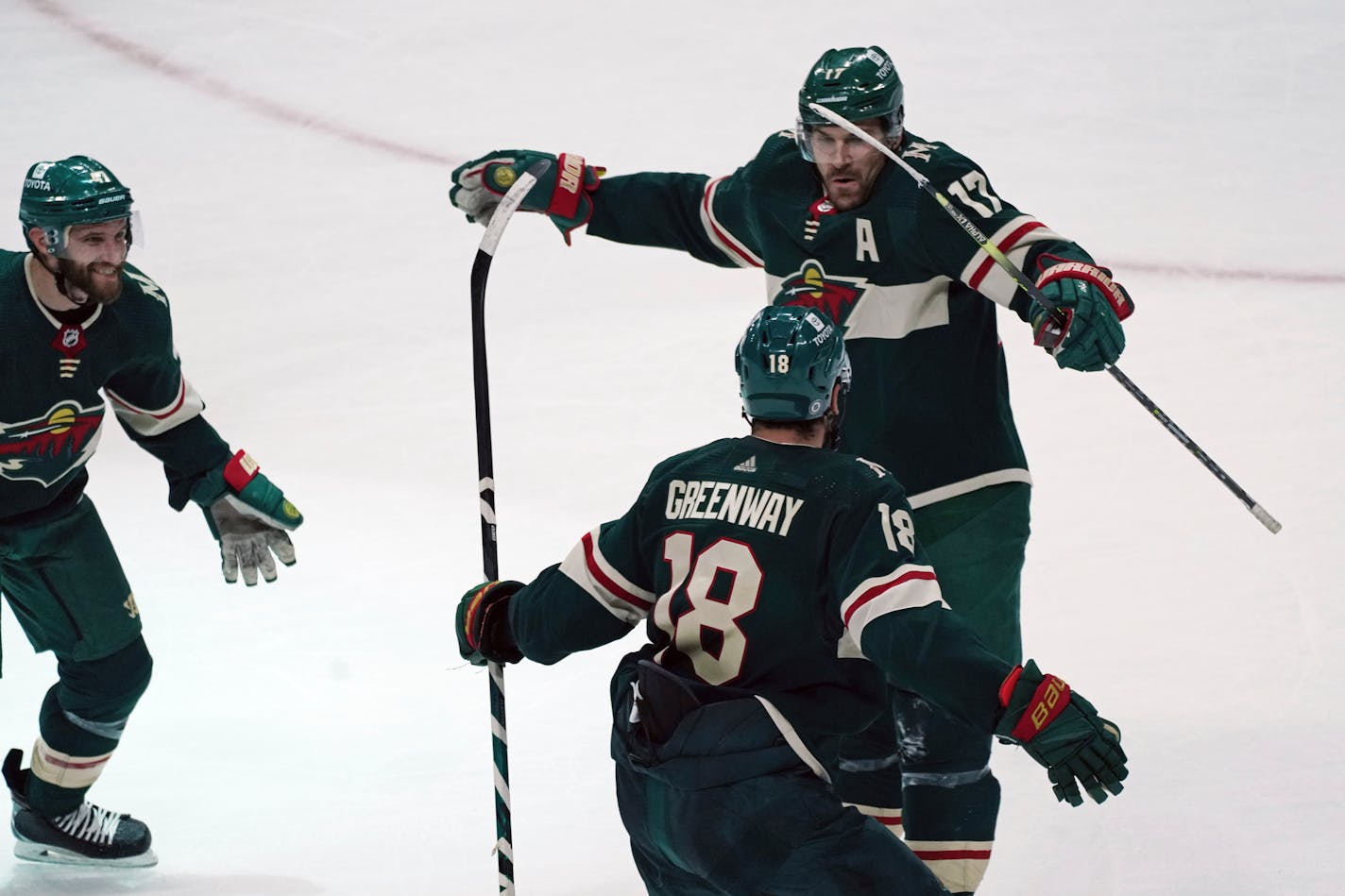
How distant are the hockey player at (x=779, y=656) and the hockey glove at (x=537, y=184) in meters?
1.21

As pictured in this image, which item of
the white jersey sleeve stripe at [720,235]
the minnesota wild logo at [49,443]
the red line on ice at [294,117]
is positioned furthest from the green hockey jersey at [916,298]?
the red line on ice at [294,117]

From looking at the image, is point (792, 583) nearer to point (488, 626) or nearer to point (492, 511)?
point (488, 626)

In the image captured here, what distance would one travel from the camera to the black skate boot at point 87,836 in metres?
4.02

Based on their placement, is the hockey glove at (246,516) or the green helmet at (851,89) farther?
the hockey glove at (246,516)

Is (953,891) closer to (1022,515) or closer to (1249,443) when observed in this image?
(1022,515)

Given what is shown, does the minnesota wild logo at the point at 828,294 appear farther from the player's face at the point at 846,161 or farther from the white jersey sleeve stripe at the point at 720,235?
the white jersey sleeve stripe at the point at 720,235

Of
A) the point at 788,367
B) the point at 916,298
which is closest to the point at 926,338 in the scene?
the point at 916,298

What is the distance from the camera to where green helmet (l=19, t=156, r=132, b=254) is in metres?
3.58

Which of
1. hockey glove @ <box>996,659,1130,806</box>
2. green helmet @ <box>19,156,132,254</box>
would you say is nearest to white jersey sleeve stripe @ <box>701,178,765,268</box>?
green helmet @ <box>19,156,132,254</box>

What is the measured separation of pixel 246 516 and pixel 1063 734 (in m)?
2.11

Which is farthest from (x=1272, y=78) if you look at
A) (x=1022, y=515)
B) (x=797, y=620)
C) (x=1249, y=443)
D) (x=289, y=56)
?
(x=797, y=620)

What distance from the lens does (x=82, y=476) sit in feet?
12.9

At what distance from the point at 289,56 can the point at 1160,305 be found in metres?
3.92

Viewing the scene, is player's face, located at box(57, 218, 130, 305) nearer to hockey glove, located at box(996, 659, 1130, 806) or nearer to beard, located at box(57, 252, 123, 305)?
beard, located at box(57, 252, 123, 305)
